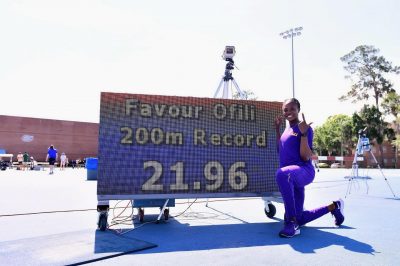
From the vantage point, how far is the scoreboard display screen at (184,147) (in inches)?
192

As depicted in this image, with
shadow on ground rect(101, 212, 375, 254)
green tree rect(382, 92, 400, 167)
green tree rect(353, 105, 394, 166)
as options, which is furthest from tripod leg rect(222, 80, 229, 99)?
green tree rect(353, 105, 394, 166)

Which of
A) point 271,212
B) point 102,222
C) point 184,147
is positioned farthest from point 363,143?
point 102,222

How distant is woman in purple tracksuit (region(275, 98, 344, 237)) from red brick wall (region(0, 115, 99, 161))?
43.1m

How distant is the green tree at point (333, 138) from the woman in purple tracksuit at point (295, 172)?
69.3 m

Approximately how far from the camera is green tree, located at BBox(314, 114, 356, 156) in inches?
2825

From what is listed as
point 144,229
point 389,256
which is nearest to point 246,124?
point 144,229

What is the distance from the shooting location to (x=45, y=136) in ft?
141

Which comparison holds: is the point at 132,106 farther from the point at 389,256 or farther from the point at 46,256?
the point at 389,256

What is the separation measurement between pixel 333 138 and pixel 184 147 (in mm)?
75561

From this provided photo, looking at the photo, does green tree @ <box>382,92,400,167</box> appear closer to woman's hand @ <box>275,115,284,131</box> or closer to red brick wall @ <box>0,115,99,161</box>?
red brick wall @ <box>0,115,99,161</box>

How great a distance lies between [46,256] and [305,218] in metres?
3.37

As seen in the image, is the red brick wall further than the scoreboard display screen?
Yes

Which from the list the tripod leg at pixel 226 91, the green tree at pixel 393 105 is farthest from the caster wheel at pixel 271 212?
the green tree at pixel 393 105

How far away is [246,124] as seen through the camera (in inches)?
223
